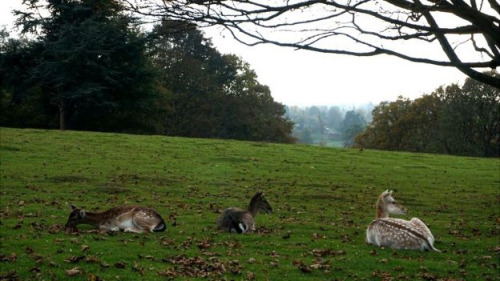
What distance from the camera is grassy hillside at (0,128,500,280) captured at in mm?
11102

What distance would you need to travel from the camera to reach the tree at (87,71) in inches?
1805

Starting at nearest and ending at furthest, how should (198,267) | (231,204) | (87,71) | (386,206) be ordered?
(198,267) → (386,206) → (231,204) → (87,71)

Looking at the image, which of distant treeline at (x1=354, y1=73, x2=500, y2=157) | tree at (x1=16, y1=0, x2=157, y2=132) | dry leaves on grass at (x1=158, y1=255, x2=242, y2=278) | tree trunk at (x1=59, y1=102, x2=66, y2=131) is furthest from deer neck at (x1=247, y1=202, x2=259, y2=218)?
distant treeline at (x1=354, y1=73, x2=500, y2=157)

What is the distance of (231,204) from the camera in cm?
1886

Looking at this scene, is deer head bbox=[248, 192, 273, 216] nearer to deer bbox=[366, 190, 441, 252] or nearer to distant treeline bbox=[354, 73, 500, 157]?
deer bbox=[366, 190, 441, 252]

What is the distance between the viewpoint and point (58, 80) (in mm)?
47844

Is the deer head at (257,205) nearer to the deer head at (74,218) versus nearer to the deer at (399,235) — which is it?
the deer at (399,235)

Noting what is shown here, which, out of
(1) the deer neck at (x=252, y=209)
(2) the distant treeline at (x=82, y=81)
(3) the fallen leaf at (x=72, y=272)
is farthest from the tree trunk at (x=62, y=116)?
(3) the fallen leaf at (x=72, y=272)

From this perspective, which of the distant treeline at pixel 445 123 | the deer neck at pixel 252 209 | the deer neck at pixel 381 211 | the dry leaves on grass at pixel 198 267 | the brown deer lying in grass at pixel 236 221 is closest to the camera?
the dry leaves on grass at pixel 198 267

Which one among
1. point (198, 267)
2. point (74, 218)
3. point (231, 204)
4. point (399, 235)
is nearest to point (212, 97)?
point (231, 204)

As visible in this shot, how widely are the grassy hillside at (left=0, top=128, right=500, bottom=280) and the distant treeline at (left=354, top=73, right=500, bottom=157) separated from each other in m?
24.4

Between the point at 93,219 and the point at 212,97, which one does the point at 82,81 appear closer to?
the point at 212,97

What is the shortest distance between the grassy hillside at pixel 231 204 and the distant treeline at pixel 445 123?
24.4 metres

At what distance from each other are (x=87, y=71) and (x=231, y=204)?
107 feet
